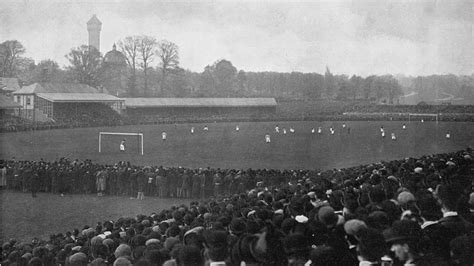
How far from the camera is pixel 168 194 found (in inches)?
655

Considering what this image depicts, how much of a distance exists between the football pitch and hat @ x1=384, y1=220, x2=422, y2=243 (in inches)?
718

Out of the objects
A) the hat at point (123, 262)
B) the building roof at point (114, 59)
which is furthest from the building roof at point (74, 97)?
the hat at point (123, 262)

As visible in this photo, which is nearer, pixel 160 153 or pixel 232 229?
pixel 232 229

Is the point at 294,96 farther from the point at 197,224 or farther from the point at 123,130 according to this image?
the point at 197,224

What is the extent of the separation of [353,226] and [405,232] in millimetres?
437

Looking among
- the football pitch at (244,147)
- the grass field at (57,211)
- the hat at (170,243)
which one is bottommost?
the grass field at (57,211)

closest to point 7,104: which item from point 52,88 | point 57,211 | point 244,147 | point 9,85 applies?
point 52,88

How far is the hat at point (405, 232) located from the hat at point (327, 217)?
580 millimetres

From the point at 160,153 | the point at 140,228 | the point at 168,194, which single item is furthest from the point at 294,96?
the point at 140,228

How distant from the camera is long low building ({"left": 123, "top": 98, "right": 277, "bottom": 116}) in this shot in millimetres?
53469

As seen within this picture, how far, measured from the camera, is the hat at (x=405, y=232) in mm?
3990

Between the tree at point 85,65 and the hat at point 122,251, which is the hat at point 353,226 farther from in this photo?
the tree at point 85,65

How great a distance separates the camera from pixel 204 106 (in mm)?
55594

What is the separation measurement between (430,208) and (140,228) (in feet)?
12.6
